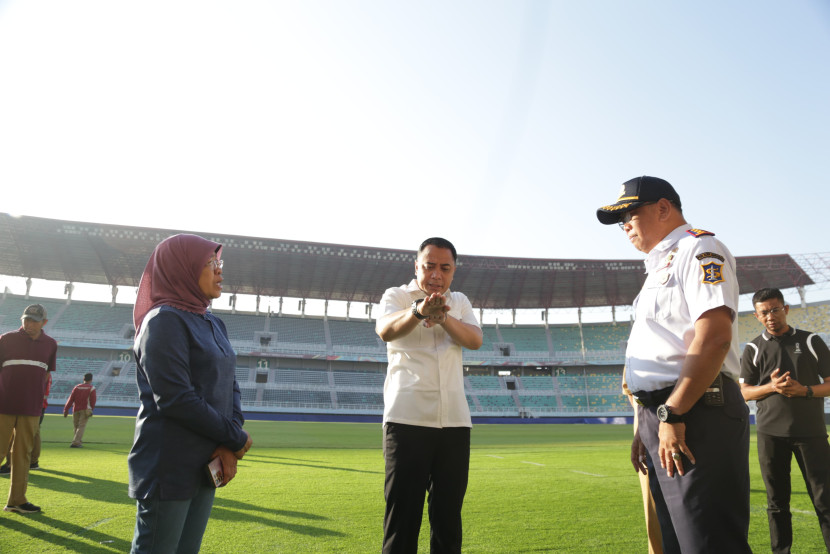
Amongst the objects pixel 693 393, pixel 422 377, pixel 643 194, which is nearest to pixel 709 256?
pixel 643 194

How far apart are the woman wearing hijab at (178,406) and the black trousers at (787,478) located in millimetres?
4047

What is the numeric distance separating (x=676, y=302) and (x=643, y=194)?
59cm

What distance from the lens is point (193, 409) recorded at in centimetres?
220

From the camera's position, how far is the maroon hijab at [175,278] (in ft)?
7.97

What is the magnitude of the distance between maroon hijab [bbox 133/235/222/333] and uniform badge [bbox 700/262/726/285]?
2339 mm

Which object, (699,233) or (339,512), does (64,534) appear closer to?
(339,512)

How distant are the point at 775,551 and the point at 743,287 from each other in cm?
5143

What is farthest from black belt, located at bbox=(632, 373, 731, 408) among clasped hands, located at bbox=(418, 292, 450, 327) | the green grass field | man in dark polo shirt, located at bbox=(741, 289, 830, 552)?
man in dark polo shirt, located at bbox=(741, 289, 830, 552)

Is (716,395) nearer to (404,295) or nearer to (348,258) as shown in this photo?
(404,295)

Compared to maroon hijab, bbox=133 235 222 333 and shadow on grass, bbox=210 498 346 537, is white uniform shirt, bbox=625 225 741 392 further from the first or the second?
shadow on grass, bbox=210 498 346 537

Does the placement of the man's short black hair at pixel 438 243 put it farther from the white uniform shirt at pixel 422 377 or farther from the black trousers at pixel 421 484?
the black trousers at pixel 421 484

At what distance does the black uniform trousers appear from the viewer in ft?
6.63

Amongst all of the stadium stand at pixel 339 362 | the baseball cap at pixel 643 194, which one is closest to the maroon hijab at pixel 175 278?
the baseball cap at pixel 643 194

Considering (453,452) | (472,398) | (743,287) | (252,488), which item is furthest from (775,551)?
(743,287)
